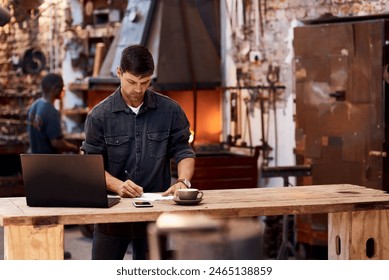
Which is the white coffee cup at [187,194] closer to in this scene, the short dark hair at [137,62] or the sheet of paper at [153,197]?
the sheet of paper at [153,197]

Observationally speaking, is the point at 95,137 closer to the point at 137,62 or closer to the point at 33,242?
the point at 137,62

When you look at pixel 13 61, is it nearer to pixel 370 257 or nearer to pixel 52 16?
pixel 52 16

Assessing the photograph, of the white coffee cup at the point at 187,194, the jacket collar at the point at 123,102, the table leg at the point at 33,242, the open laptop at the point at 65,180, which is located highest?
the jacket collar at the point at 123,102

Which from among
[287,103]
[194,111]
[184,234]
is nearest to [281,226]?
[287,103]

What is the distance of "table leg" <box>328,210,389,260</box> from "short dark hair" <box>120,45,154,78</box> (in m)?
1.17

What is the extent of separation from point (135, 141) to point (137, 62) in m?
0.42

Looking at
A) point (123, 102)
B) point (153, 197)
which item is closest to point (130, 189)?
point (153, 197)

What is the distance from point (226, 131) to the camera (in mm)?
8273

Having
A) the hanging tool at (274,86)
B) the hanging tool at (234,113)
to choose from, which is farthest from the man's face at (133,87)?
the hanging tool at (234,113)

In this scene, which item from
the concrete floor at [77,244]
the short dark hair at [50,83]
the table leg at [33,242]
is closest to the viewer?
the table leg at [33,242]

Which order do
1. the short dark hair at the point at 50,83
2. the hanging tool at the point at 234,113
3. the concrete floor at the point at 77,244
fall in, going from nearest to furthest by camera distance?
the short dark hair at the point at 50,83 → the concrete floor at the point at 77,244 → the hanging tool at the point at 234,113

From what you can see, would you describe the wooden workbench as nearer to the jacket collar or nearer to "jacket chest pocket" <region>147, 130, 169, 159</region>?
"jacket chest pocket" <region>147, 130, 169, 159</region>

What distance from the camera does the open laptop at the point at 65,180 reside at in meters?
3.64

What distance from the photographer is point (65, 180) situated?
12.1 ft
